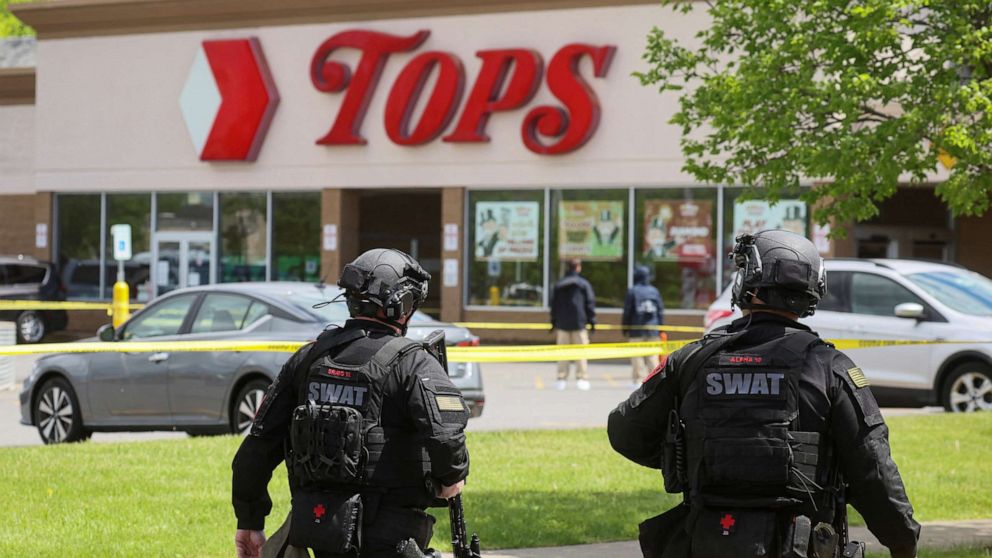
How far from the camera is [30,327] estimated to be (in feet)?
Answer: 100

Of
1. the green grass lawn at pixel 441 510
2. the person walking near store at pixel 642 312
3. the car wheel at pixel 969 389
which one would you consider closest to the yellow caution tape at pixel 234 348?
the green grass lawn at pixel 441 510

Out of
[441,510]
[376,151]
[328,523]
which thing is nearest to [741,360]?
[328,523]

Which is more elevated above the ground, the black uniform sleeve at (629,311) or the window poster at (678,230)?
the window poster at (678,230)

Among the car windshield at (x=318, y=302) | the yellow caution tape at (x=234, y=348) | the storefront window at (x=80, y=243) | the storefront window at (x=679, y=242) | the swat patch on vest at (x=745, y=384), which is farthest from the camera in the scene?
the storefront window at (x=80, y=243)

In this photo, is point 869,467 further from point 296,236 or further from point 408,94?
point 296,236

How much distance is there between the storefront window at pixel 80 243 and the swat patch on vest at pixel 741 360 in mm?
29003

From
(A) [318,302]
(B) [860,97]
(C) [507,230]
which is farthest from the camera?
(C) [507,230]

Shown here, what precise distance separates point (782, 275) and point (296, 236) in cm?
2609

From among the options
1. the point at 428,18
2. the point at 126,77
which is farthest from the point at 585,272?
the point at 126,77

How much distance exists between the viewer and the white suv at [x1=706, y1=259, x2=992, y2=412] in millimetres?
14789

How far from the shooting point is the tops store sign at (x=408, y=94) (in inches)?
1057

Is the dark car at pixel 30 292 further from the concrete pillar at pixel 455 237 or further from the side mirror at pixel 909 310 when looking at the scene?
the side mirror at pixel 909 310

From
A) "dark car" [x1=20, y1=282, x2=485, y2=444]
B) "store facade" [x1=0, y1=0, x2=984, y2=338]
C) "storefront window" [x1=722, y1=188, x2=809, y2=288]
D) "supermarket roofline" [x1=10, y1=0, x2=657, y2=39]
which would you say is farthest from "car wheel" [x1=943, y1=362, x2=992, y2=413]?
"supermarket roofline" [x1=10, y1=0, x2=657, y2=39]

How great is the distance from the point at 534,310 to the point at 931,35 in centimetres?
1973
